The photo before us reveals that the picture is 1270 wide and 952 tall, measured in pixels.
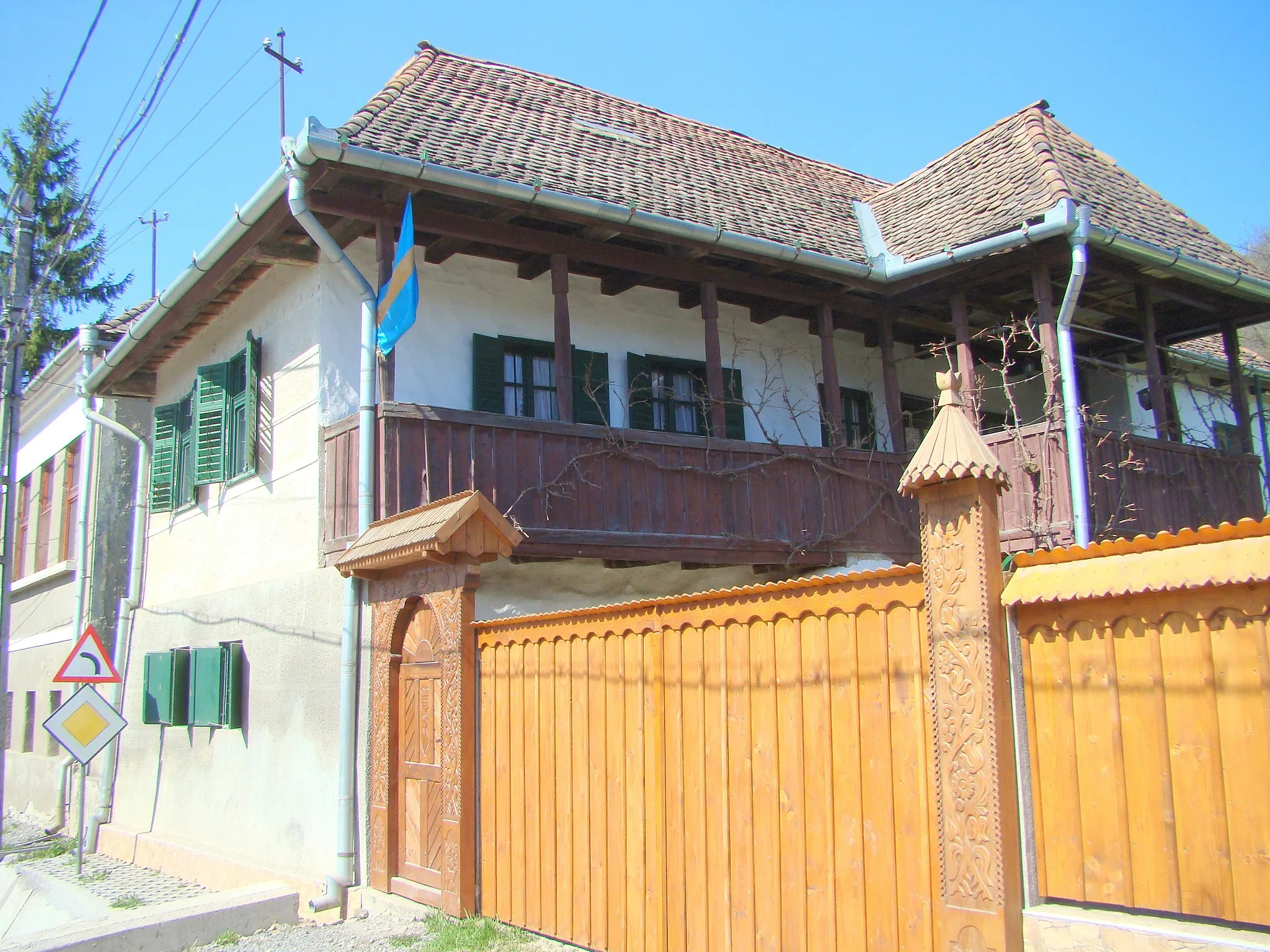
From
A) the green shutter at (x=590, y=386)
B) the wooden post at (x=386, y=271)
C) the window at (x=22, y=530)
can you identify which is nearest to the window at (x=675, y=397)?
the green shutter at (x=590, y=386)

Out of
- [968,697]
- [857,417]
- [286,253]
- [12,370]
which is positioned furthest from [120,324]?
[968,697]

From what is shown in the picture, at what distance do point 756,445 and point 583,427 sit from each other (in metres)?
1.89

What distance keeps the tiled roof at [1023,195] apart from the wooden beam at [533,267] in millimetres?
3725

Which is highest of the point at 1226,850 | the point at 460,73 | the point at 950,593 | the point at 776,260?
the point at 460,73

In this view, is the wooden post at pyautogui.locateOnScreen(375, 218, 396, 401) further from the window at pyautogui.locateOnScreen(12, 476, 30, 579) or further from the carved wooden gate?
the window at pyautogui.locateOnScreen(12, 476, 30, 579)

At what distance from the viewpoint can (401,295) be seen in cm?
859

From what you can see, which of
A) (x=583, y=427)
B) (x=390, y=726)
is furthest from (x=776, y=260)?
(x=390, y=726)

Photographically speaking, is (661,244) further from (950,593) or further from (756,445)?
(950,593)

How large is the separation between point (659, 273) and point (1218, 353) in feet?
Answer: 31.6

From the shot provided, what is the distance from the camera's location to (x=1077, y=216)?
32.1 ft

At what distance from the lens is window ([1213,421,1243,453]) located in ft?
40.3

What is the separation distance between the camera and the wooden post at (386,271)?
9.04 metres

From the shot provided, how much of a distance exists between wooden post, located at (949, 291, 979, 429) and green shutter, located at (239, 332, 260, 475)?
21.9 ft

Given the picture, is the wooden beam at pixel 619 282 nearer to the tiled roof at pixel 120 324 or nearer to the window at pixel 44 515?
the tiled roof at pixel 120 324
